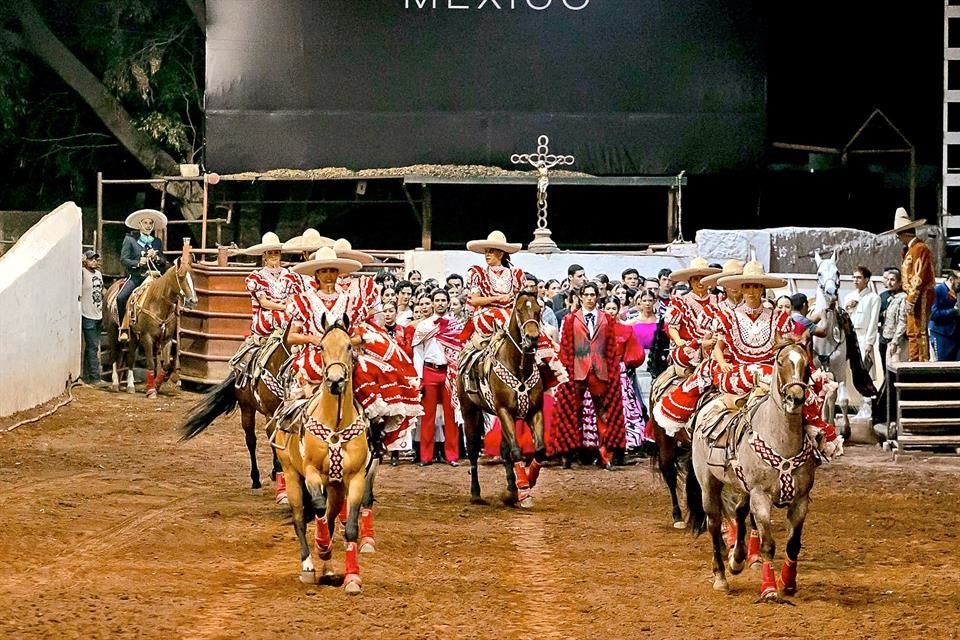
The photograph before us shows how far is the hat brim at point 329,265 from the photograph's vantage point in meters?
11.0

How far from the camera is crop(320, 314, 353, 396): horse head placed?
929 cm

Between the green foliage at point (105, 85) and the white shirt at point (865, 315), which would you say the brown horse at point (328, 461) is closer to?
the white shirt at point (865, 315)

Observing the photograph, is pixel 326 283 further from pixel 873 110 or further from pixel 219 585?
pixel 873 110

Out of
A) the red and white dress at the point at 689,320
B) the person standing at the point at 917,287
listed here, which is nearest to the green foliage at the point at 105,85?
the person standing at the point at 917,287

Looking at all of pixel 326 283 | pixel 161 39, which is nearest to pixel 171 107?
pixel 161 39

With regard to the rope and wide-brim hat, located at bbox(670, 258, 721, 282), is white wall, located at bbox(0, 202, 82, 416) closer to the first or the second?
the rope

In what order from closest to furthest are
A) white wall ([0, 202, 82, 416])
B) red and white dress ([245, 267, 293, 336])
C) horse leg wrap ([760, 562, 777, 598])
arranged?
horse leg wrap ([760, 562, 777, 598])
red and white dress ([245, 267, 293, 336])
white wall ([0, 202, 82, 416])

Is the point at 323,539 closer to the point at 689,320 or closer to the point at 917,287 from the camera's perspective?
the point at 689,320

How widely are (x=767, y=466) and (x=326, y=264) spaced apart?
347 cm

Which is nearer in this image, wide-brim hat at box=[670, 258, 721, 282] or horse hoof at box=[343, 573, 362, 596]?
horse hoof at box=[343, 573, 362, 596]

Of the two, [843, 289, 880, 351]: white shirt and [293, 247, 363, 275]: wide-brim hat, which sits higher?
[293, 247, 363, 275]: wide-brim hat

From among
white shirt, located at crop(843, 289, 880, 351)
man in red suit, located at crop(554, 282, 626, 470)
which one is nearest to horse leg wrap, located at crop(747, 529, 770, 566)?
man in red suit, located at crop(554, 282, 626, 470)

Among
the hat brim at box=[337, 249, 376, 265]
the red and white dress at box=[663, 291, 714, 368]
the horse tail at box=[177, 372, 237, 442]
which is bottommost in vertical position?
the horse tail at box=[177, 372, 237, 442]

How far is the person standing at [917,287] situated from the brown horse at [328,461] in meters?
9.29
